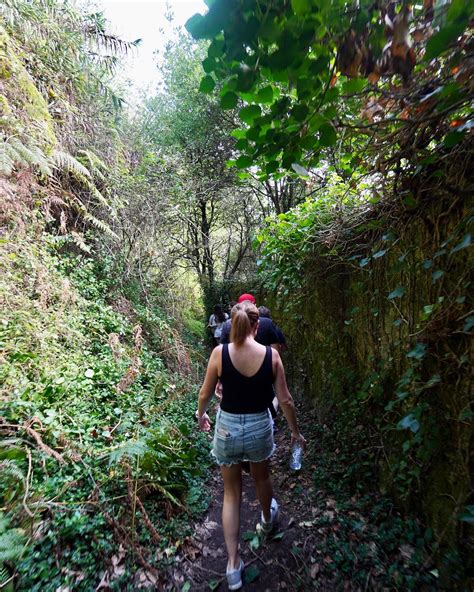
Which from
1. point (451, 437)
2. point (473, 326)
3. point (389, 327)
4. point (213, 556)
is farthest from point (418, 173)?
point (213, 556)

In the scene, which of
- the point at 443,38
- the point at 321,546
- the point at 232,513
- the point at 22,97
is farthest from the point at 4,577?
the point at 22,97

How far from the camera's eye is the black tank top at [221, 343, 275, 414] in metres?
2.34

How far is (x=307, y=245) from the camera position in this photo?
4453 millimetres

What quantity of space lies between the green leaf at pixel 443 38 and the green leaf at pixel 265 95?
61 centimetres

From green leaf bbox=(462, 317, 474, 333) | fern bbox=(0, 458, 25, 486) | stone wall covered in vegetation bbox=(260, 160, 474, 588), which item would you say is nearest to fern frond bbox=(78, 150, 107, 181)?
stone wall covered in vegetation bbox=(260, 160, 474, 588)

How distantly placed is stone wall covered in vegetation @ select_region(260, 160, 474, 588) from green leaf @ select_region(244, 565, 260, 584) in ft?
4.36

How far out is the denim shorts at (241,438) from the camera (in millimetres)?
2338

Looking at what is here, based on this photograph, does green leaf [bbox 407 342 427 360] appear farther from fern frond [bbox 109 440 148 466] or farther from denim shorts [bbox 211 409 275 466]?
fern frond [bbox 109 440 148 466]

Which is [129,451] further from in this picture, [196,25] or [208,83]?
[196,25]

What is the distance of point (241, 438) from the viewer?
233 centimetres

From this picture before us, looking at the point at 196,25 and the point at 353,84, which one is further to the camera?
the point at 353,84

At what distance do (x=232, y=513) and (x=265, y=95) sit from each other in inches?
111

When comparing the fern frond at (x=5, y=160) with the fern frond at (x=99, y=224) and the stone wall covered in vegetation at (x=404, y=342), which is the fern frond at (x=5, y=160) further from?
the stone wall covered in vegetation at (x=404, y=342)

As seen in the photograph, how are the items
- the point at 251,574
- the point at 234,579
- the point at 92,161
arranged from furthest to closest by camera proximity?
1. the point at 92,161
2. the point at 251,574
3. the point at 234,579
